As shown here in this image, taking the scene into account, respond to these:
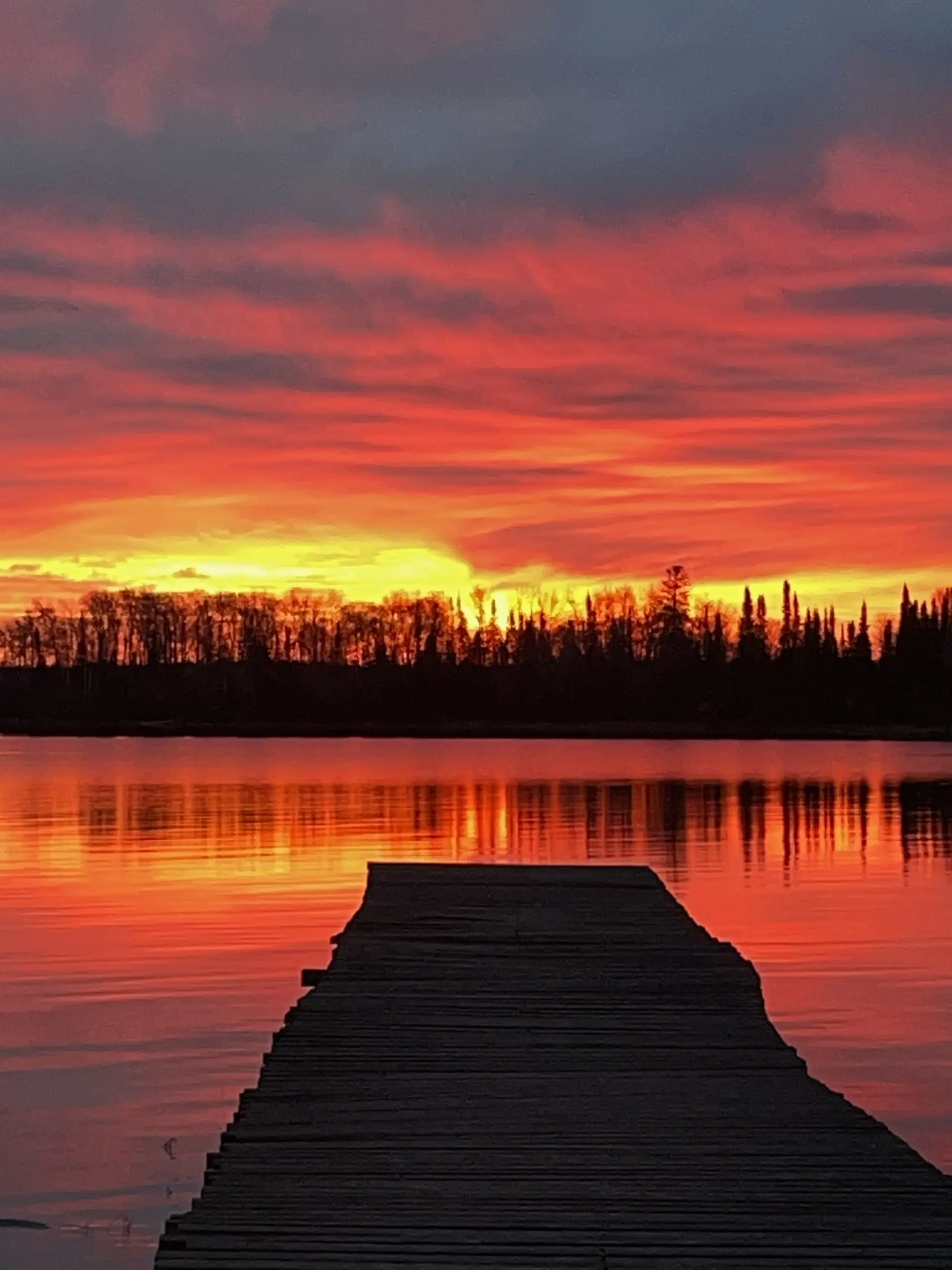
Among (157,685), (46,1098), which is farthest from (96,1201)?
(157,685)

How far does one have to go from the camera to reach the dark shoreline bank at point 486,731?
115750 millimetres

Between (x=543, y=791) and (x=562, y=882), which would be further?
(x=543, y=791)

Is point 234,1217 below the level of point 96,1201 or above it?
above

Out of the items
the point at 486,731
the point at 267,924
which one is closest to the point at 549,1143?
the point at 267,924

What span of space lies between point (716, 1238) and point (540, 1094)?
8.57 ft

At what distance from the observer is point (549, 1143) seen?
8.29 m

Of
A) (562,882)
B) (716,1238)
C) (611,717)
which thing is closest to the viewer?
(716,1238)

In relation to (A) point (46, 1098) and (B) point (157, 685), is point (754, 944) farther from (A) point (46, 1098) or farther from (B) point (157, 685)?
(B) point (157, 685)

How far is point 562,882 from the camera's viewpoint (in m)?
20.2

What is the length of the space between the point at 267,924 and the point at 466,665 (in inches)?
4230

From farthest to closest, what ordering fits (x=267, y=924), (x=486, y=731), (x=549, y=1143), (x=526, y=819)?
(x=486, y=731) < (x=526, y=819) < (x=267, y=924) < (x=549, y=1143)

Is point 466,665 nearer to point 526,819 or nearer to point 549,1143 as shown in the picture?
point 526,819

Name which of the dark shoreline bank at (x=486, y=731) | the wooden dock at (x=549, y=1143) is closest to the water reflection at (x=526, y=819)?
the wooden dock at (x=549, y=1143)

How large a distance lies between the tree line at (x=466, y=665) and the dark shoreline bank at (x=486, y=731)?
1064mm
